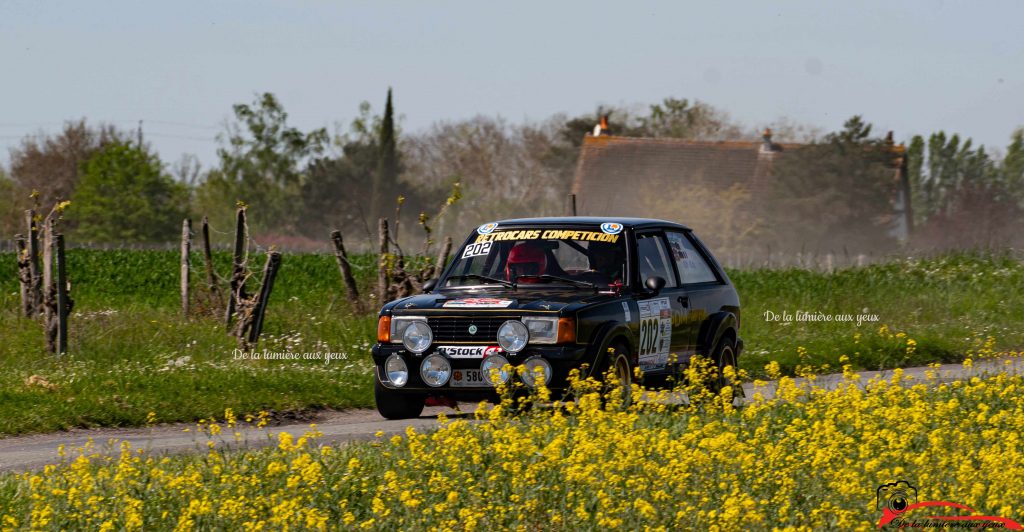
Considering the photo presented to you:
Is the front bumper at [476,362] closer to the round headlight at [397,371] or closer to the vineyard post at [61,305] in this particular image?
the round headlight at [397,371]

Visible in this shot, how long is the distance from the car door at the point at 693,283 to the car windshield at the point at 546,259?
0.96m

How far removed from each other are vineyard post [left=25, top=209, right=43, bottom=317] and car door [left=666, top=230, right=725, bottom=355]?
9.80m

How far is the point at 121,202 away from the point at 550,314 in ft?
256

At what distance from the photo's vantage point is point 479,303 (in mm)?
11664

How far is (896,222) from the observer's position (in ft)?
227

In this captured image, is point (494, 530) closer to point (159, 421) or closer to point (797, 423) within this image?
point (797, 423)

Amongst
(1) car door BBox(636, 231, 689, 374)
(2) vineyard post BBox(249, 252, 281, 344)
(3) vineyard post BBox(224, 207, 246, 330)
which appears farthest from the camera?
(3) vineyard post BBox(224, 207, 246, 330)

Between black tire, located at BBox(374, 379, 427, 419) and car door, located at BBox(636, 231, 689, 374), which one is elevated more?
car door, located at BBox(636, 231, 689, 374)

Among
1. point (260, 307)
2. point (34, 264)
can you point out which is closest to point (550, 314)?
point (260, 307)

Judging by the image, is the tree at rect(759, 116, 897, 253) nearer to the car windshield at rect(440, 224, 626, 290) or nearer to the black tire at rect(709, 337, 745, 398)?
the black tire at rect(709, 337, 745, 398)

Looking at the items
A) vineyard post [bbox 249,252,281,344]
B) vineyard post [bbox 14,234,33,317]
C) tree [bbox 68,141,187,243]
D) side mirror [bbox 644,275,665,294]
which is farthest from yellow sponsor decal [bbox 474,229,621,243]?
tree [bbox 68,141,187,243]

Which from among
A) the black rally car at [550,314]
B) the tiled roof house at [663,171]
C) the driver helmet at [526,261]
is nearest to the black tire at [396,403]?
the black rally car at [550,314]

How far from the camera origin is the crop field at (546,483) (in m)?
7.05

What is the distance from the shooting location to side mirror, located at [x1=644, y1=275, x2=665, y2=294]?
1224 cm
